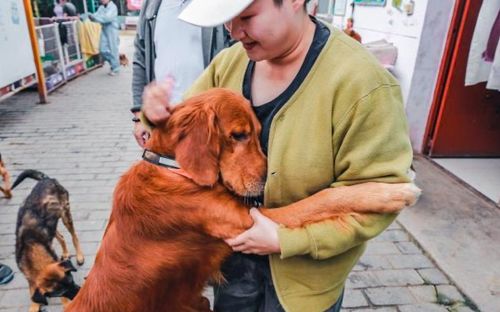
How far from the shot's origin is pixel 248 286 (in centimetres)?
194

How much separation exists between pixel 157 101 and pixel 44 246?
235 cm

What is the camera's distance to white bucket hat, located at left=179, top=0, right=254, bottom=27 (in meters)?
1.31

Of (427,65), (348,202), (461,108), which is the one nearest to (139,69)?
(348,202)

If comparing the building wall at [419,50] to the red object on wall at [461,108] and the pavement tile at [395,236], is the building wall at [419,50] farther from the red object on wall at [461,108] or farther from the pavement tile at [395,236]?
the pavement tile at [395,236]

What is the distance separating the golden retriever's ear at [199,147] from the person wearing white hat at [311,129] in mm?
181

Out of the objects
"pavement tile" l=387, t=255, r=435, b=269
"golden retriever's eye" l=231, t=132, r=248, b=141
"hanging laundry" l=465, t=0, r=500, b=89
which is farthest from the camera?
"hanging laundry" l=465, t=0, r=500, b=89

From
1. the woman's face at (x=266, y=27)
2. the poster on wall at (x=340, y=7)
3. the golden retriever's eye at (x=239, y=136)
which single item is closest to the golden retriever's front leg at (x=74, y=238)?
the golden retriever's eye at (x=239, y=136)

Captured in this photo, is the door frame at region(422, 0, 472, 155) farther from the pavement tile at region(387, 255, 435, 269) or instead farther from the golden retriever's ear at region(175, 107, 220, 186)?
the golden retriever's ear at region(175, 107, 220, 186)

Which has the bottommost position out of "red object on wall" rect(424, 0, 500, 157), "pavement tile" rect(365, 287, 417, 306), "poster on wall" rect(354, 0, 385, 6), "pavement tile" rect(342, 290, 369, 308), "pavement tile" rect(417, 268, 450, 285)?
"pavement tile" rect(342, 290, 369, 308)

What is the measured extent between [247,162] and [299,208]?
376 mm

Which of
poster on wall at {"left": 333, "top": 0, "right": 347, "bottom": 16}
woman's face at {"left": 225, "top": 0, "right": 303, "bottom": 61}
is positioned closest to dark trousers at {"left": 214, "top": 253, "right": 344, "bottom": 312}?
woman's face at {"left": 225, "top": 0, "right": 303, "bottom": 61}

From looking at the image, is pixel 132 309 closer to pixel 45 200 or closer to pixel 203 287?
pixel 203 287

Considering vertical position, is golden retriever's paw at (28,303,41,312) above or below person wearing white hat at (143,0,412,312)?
below

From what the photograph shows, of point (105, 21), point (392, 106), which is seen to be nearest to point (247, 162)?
point (392, 106)
